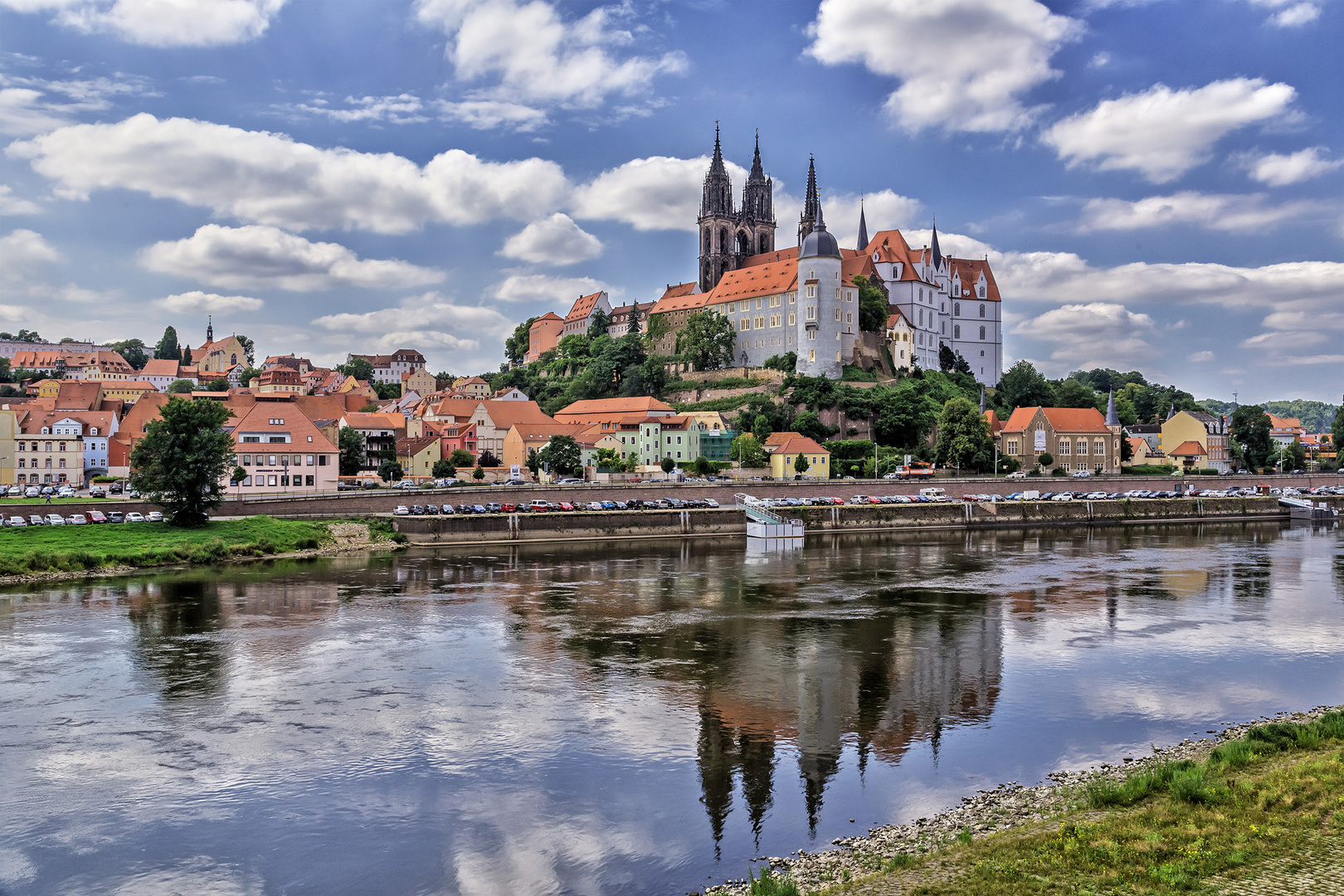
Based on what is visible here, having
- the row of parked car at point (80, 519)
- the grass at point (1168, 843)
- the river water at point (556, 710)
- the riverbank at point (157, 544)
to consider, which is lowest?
the river water at point (556, 710)

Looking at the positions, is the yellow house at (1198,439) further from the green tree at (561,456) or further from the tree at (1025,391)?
the green tree at (561,456)

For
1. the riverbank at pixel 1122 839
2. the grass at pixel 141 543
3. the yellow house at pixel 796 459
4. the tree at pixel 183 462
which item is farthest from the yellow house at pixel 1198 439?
the riverbank at pixel 1122 839

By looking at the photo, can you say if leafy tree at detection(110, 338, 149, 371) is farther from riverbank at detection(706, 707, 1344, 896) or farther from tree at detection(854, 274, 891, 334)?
riverbank at detection(706, 707, 1344, 896)

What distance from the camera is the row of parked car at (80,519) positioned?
41469mm

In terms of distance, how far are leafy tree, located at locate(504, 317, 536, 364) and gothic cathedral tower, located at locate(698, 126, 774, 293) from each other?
3116 centimetres

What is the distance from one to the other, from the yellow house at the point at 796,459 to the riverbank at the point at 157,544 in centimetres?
3216

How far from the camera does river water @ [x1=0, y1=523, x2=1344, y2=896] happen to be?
1383 cm

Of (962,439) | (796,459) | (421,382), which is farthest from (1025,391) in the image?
(421,382)

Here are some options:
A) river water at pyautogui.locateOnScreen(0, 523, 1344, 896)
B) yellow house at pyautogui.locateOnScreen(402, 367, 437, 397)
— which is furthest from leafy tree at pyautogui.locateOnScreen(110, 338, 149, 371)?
river water at pyautogui.locateOnScreen(0, 523, 1344, 896)

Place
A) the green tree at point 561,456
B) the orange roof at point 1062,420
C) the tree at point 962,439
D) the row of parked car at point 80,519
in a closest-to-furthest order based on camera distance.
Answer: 1. the row of parked car at point 80,519
2. the green tree at point 561,456
3. the tree at point 962,439
4. the orange roof at point 1062,420

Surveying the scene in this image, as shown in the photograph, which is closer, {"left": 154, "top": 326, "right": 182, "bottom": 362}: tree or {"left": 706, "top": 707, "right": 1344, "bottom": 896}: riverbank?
{"left": 706, "top": 707, "right": 1344, "bottom": 896}: riverbank

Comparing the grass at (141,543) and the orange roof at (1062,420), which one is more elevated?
the orange roof at (1062,420)

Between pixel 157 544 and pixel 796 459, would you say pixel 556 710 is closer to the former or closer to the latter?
pixel 157 544

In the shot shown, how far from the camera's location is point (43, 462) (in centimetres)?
6191
